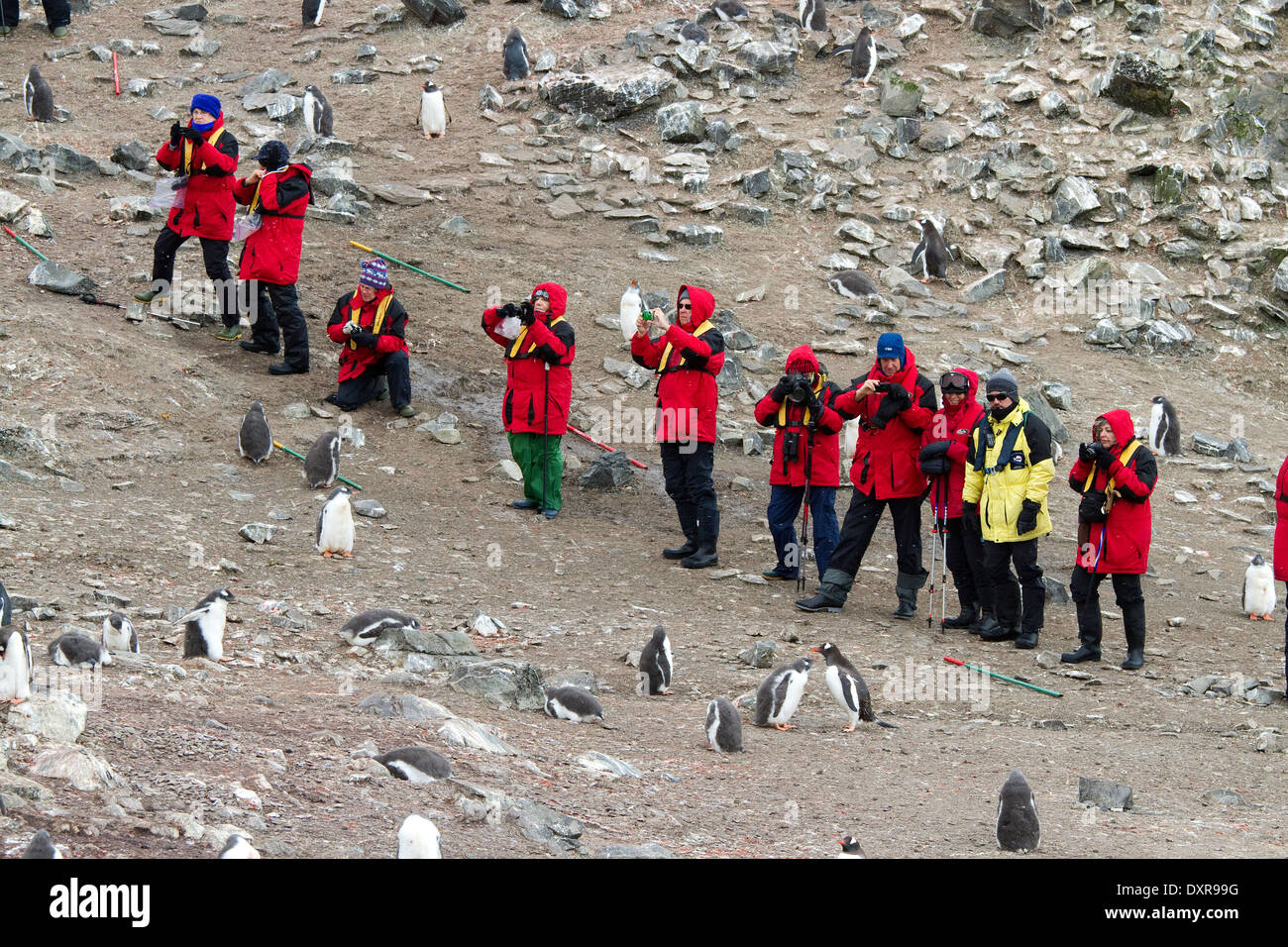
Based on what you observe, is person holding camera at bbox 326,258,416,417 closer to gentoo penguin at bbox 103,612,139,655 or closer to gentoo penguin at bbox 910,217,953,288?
gentoo penguin at bbox 103,612,139,655

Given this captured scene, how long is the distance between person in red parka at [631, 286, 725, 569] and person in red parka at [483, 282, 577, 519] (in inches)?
22.6

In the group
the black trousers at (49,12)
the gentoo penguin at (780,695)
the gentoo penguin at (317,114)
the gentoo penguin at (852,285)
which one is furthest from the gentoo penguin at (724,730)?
the black trousers at (49,12)

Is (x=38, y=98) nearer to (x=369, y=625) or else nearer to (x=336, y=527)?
(x=336, y=527)

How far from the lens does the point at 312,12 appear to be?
18.1 m

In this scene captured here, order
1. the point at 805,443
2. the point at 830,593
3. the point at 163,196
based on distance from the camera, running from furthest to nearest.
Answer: the point at 163,196 < the point at 805,443 < the point at 830,593

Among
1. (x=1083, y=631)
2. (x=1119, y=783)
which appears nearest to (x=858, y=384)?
(x=1083, y=631)

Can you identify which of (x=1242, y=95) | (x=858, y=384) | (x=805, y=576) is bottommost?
(x=805, y=576)

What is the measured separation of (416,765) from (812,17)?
14484 mm

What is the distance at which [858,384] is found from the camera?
8812 mm

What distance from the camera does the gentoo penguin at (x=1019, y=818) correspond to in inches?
196

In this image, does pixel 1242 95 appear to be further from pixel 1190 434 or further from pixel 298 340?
pixel 298 340

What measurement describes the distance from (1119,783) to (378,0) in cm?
1569

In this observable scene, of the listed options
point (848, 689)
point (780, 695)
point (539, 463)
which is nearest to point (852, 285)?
point (539, 463)

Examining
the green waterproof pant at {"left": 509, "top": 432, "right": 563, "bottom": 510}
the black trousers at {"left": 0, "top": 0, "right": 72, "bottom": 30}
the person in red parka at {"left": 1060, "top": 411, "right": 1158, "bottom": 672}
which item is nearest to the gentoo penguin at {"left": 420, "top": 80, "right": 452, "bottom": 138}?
the black trousers at {"left": 0, "top": 0, "right": 72, "bottom": 30}
